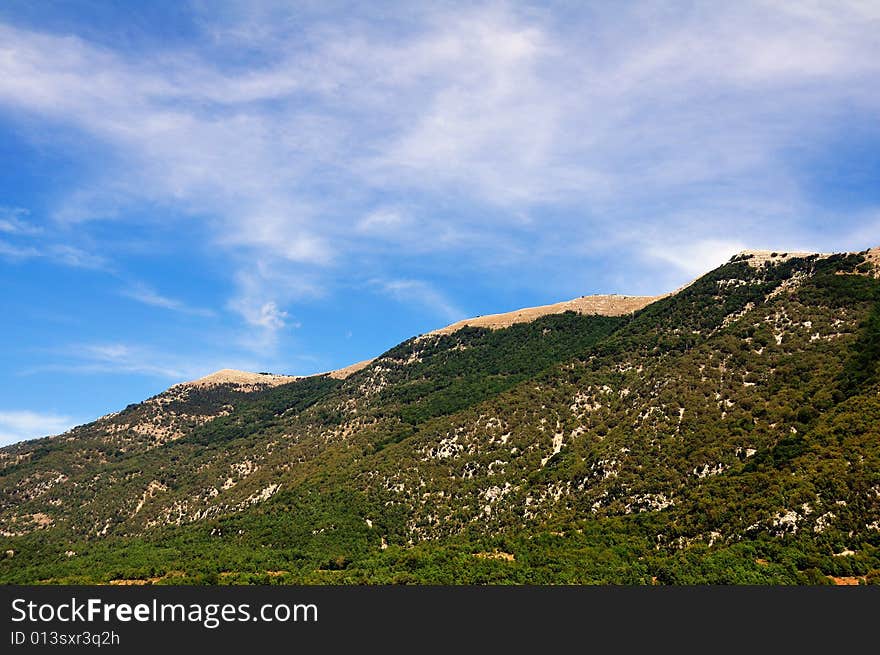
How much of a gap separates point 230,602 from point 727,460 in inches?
2483

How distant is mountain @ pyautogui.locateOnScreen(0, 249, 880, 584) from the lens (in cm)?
6575

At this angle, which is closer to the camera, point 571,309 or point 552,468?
point 552,468

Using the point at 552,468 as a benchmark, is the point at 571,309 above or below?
above

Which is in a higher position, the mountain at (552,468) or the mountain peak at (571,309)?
the mountain peak at (571,309)

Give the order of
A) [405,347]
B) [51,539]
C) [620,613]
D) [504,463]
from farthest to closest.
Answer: [405,347] < [51,539] < [504,463] < [620,613]

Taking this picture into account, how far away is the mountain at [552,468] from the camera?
65.8m

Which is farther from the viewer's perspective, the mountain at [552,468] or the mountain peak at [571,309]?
the mountain peak at [571,309]

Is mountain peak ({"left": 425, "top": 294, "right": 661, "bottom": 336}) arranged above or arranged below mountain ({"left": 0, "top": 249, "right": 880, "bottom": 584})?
above

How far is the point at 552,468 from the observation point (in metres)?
97.2

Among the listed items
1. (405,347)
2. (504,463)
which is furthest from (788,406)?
(405,347)

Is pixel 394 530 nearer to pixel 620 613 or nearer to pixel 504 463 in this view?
pixel 504 463

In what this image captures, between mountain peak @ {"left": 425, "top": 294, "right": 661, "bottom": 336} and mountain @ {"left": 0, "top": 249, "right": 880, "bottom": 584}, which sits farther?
mountain peak @ {"left": 425, "top": 294, "right": 661, "bottom": 336}

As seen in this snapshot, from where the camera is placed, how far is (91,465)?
515ft

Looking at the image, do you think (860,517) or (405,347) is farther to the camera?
(405,347)
